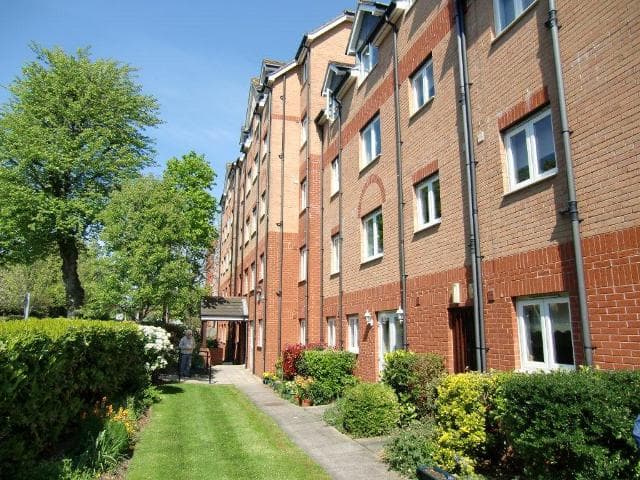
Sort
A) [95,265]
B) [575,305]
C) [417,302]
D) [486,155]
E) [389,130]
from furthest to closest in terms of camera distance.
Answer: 1. [95,265]
2. [389,130]
3. [417,302]
4. [486,155]
5. [575,305]

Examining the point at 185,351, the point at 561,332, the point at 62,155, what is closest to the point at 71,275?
the point at 62,155

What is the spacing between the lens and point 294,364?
1694 centimetres

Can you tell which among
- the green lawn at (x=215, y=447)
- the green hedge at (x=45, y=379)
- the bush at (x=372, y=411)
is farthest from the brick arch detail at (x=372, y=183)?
the green hedge at (x=45, y=379)

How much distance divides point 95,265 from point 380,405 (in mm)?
13850

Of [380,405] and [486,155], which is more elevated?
[486,155]

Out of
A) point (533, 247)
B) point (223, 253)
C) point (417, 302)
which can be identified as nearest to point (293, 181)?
point (417, 302)

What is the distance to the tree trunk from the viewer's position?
2288cm

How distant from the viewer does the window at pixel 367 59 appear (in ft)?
49.3

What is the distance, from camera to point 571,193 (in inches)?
259

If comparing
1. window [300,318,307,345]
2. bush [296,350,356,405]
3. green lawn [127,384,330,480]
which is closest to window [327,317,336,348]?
window [300,318,307,345]

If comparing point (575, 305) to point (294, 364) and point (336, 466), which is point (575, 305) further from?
point (294, 364)

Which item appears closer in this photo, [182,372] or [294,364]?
[294,364]

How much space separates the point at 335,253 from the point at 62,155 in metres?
14.6

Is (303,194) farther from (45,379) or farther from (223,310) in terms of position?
(45,379)
